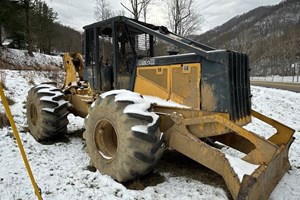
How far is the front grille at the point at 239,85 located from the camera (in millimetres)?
3797

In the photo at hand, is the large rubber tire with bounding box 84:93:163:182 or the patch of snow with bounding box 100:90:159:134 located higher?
the patch of snow with bounding box 100:90:159:134

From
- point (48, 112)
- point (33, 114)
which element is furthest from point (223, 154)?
point (33, 114)

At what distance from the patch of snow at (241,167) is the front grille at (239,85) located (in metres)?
0.63

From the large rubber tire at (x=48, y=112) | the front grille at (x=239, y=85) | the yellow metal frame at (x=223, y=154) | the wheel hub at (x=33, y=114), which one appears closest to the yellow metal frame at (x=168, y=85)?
the yellow metal frame at (x=223, y=154)

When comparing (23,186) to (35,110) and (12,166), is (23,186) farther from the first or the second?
(35,110)

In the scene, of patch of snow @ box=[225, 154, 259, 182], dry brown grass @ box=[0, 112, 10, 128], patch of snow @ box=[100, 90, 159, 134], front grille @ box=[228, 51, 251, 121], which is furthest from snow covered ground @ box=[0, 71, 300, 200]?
front grille @ box=[228, 51, 251, 121]

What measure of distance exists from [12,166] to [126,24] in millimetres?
3234

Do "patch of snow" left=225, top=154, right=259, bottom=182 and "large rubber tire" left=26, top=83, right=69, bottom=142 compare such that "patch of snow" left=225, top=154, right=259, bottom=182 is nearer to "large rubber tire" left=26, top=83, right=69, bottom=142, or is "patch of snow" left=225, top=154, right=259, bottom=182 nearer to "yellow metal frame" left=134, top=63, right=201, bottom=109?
"yellow metal frame" left=134, top=63, right=201, bottom=109

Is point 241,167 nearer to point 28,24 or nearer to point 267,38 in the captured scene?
point 28,24

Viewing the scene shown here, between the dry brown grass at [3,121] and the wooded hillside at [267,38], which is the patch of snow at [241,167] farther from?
the wooded hillside at [267,38]

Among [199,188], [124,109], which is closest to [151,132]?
[124,109]

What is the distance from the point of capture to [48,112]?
5.73 m

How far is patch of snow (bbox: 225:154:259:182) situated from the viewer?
3.28 metres

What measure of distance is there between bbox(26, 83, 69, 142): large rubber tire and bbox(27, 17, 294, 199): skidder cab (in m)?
1.26
